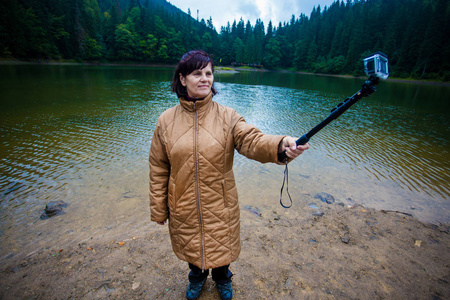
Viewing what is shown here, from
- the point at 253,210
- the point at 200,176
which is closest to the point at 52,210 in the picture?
the point at 253,210

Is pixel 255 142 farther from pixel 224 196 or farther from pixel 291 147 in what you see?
pixel 224 196

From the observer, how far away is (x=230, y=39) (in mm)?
105375

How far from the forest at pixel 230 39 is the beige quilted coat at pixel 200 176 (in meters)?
59.7

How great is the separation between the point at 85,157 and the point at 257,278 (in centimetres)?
690

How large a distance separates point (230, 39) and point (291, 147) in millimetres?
116369

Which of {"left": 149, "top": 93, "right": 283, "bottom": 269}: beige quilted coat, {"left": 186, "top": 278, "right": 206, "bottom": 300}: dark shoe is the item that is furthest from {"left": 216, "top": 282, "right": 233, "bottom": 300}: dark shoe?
{"left": 149, "top": 93, "right": 283, "bottom": 269}: beige quilted coat

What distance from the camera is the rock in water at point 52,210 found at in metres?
4.54

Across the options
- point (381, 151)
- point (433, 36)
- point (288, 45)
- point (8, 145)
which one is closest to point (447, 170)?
point (381, 151)

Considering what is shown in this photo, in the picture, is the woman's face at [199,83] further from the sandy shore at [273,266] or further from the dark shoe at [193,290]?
the sandy shore at [273,266]

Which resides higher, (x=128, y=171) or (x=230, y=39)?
(x=230, y=39)

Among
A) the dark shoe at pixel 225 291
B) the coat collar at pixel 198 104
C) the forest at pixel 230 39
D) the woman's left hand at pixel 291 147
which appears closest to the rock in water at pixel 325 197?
the dark shoe at pixel 225 291

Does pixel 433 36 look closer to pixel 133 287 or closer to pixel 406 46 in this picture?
pixel 406 46

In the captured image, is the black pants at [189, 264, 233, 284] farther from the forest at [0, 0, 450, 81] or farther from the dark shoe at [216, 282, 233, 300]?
the forest at [0, 0, 450, 81]

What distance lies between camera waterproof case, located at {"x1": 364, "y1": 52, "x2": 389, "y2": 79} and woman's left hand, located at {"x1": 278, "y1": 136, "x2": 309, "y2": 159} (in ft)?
1.95
